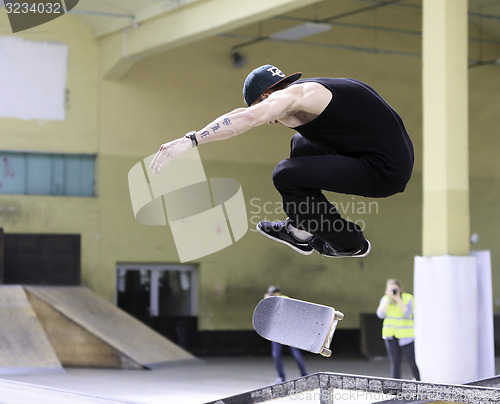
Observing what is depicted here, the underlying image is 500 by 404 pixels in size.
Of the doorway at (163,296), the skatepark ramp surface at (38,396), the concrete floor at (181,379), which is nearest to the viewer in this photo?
the skatepark ramp surface at (38,396)

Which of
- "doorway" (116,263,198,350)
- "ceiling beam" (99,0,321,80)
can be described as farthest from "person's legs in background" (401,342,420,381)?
"doorway" (116,263,198,350)

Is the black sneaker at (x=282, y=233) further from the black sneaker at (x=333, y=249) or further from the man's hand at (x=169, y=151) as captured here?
the man's hand at (x=169, y=151)

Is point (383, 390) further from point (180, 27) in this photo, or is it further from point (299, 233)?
point (180, 27)

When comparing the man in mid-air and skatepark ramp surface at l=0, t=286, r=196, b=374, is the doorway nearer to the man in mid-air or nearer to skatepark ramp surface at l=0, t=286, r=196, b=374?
skatepark ramp surface at l=0, t=286, r=196, b=374

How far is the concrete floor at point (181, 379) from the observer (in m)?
12.5

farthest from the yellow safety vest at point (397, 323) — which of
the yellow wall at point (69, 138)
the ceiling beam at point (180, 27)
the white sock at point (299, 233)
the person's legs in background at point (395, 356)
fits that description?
the yellow wall at point (69, 138)

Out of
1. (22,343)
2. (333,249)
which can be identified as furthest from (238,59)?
(333,249)

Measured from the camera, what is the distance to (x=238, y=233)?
2103cm

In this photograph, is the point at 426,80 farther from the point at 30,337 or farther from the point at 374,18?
the point at 374,18

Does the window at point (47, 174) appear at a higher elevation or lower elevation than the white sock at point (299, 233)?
higher

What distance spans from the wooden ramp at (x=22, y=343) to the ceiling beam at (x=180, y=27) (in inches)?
235

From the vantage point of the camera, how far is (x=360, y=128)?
A: 4.53 m

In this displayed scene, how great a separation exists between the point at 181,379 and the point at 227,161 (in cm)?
744

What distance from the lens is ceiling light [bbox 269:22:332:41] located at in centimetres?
1748
